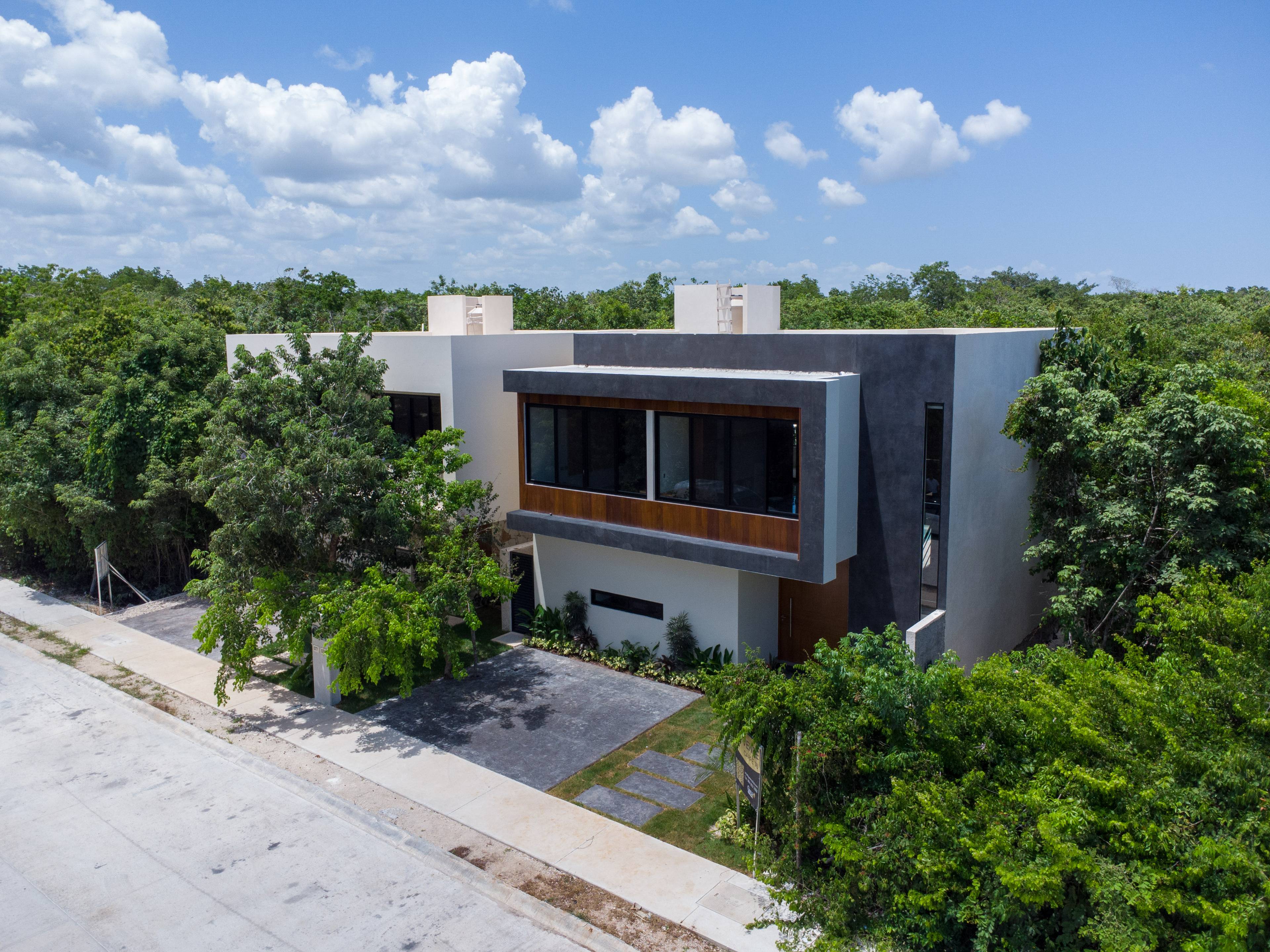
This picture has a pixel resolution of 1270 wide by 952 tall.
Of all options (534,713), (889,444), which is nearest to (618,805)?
(534,713)

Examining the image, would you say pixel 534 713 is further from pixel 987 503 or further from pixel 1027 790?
pixel 1027 790

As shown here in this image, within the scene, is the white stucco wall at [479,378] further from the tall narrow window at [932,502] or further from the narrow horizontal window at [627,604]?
the tall narrow window at [932,502]

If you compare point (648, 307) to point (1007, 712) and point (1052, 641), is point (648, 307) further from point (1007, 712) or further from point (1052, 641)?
point (1007, 712)

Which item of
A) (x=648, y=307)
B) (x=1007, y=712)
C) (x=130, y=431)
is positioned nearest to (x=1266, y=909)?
(x=1007, y=712)

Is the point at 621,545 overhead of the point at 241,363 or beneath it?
beneath

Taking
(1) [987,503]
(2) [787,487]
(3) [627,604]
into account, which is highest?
(2) [787,487]

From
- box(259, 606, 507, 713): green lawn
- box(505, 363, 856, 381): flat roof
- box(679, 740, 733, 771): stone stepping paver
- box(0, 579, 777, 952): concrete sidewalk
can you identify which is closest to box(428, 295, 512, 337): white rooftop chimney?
box(505, 363, 856, 381): flat roof
